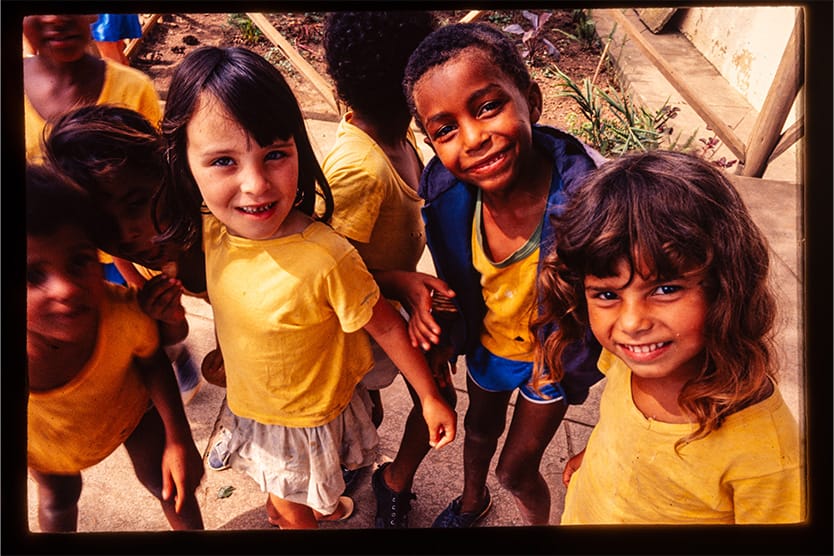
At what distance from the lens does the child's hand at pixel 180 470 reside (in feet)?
5.49

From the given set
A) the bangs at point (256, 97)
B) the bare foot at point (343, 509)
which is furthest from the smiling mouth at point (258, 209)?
the bare foot at point (343, 509)

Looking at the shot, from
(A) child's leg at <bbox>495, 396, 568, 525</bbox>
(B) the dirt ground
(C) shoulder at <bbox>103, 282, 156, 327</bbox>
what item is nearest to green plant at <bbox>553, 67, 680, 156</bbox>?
(B) the dirt ground

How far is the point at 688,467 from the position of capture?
55.0 inches

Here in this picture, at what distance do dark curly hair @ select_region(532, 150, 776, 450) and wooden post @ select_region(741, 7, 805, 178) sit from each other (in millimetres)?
168

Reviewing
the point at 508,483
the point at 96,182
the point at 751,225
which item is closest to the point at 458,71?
the point at 751,225

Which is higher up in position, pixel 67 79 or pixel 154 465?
pixel 67 79

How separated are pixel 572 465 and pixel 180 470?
84cm

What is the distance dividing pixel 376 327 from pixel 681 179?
0.62 metres

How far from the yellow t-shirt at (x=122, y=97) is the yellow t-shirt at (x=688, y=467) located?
983 millimetres

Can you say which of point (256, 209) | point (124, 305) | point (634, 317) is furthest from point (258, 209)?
point (634, 317)

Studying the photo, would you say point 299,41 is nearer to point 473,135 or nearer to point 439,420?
point 473,135

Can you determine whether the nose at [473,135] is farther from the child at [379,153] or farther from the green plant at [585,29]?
Result: the green plant at [585,29]

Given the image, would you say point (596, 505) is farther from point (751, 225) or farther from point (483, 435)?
point (751, 225)

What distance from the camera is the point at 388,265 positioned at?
155cm
